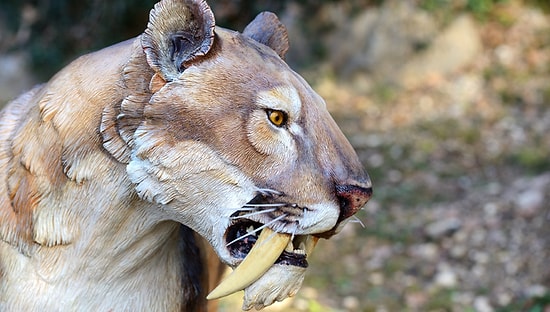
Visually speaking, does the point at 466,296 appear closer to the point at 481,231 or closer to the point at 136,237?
the point at 481,231

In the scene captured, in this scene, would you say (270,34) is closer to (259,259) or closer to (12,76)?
(259,259)

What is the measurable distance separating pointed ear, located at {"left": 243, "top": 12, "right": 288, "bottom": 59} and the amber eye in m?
0.34

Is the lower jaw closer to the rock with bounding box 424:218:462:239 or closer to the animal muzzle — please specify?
the animal muzzle

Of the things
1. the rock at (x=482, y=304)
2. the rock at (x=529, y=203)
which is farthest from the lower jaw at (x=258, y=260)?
the rock at (x=529, y=203)

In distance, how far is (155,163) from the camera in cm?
193

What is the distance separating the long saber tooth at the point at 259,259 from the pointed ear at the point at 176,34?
1.48ft

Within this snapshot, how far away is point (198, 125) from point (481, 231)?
12.4 ft

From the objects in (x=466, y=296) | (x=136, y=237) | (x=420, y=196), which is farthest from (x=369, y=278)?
(x=136, y=237)

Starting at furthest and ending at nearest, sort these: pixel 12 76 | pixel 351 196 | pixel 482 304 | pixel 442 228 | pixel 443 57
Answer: pixel 12 76 → pixel 443 57 → pixel 442 228 → pixel 482 304 → pixel 351 196

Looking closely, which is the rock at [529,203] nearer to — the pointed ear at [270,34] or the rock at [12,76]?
the pointed ear at [270,34]

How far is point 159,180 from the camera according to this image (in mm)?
1956

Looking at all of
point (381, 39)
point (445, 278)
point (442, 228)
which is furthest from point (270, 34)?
point (381, 39)

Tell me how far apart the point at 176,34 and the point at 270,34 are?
0.38m

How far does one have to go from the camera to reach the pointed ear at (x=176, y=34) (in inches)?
75.5
